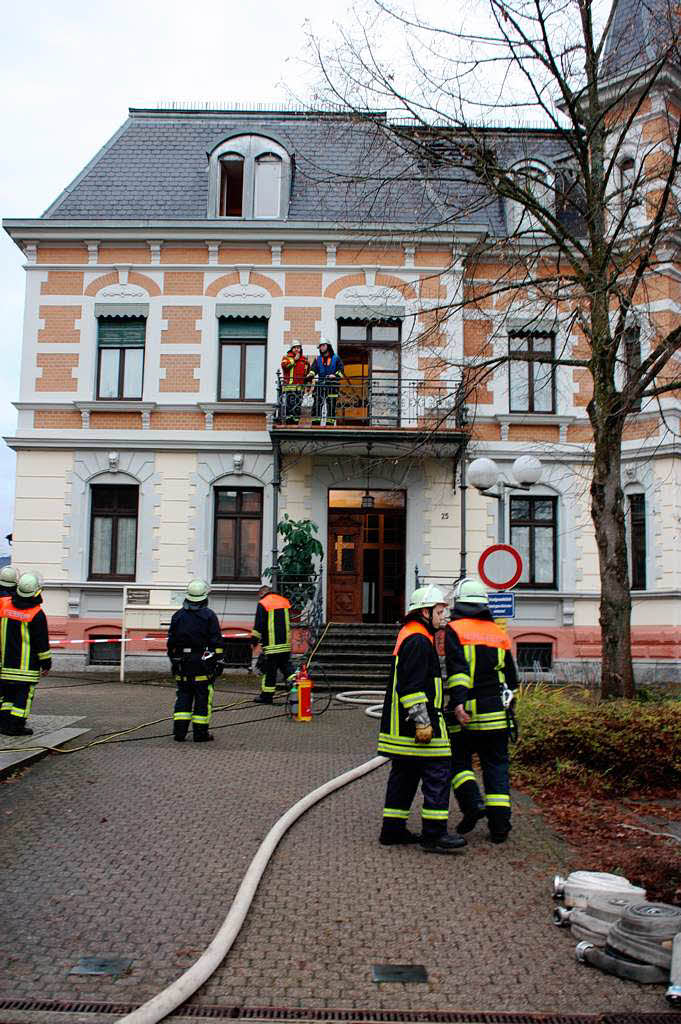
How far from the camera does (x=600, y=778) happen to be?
834cm

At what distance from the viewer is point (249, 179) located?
822 inches

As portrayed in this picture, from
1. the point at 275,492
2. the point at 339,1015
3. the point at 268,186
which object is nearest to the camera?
the point at 339,1015

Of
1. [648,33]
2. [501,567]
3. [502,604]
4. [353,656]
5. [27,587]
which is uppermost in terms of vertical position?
[648,33]

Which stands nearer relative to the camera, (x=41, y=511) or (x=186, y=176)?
(x=41, y=511)

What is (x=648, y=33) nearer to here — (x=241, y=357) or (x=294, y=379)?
(x=294, y=379)

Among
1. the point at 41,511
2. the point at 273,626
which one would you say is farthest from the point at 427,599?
the point at 41,511

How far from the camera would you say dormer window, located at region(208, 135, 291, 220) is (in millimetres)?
20839

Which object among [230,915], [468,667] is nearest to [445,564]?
[468,667]

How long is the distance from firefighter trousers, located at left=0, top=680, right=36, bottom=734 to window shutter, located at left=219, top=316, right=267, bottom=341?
1161cm

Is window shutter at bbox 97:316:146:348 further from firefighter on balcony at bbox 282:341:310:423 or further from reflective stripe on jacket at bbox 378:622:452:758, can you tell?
reflective stripe on jacket at bbox 378:622:452:758

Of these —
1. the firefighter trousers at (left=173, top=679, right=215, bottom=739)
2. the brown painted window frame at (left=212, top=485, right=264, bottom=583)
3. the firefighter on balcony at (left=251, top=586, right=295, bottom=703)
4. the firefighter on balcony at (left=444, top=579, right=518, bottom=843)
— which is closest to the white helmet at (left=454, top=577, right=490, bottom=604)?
the firefighter on balcony at (left=444, top=579, right=518, bottom=843)

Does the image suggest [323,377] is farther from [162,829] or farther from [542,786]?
[162,829]

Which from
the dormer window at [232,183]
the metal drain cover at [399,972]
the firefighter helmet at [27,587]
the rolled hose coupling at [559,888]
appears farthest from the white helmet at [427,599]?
the dormer window at [232,183]

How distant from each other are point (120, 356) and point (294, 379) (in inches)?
166
